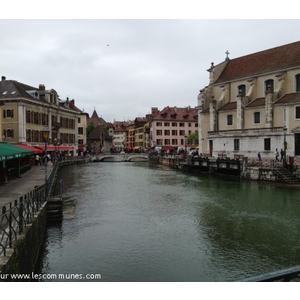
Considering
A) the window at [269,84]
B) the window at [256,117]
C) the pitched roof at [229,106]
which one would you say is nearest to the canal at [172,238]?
the window at [256,117]

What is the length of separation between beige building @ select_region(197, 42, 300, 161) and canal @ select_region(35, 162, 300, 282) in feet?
46.8

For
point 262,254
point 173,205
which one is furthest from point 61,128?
point 262,254

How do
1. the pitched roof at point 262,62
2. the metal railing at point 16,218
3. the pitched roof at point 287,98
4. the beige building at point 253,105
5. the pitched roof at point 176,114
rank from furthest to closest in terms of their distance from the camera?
the pitched roof at point 176,114, the pitched roof at point 262,62, the pitched roof at point 287,98, the beige building at point 253,105, the metal railing at point 16,218

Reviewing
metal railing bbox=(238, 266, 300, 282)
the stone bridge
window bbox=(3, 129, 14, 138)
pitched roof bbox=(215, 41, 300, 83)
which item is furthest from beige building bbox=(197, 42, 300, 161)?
metal railing bbox=(238, 266, 300, 282)

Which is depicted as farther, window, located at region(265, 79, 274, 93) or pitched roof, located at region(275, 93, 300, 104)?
window, located at region(265, 79, 274, 93)

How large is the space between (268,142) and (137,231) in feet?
94.3

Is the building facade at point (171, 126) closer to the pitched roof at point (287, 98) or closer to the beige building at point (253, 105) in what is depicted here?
the beige building at point (253, 105)

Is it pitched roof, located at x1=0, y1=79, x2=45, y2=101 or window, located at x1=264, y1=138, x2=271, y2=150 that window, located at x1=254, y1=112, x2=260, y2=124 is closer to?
window, located at x1=264, y1=138, x2=271, y2=150

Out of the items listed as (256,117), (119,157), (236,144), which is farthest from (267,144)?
(119,157)

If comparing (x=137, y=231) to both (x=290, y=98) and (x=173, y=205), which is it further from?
(x=290, y=98)

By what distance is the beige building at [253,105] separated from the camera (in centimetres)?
4026

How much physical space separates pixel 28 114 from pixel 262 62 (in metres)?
36.8

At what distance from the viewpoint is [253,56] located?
53.6m

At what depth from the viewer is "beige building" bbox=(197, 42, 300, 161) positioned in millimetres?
40256
